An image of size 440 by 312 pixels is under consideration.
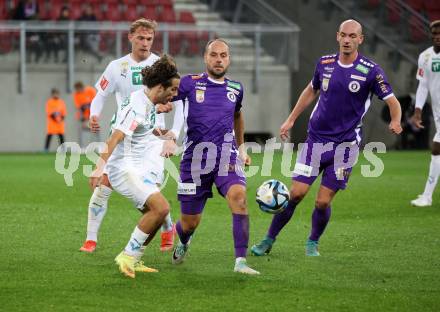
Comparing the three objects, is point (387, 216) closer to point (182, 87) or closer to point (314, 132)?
point (314, 132)

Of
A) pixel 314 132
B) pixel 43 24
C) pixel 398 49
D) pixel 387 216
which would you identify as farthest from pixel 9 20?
pixel 314 132

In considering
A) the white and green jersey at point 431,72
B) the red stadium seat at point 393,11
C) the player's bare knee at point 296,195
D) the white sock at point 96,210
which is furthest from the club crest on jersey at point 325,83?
the red stadium seat at point 393,11

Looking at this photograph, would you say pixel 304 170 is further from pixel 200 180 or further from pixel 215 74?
pixel 215 74

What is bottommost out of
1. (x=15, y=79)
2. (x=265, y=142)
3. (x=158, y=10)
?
(x=265, y=142)

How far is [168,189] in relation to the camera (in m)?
16.7

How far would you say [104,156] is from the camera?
783 centimetres

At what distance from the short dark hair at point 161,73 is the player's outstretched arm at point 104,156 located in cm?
56

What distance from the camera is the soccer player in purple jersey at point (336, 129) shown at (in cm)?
952

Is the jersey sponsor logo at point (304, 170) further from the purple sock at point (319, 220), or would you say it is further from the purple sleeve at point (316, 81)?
the purple sleeve at point (316, 81)

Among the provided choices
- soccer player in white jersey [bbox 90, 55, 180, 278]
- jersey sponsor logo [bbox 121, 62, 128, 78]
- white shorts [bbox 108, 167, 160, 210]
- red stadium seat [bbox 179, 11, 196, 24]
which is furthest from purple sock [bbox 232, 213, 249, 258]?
red stadium seat [bbox 179, 11, 196, 24]

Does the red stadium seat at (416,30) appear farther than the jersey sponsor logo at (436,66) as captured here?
Yes

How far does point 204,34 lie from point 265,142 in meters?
3.72

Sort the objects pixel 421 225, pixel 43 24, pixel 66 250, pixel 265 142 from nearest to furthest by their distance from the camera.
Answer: pixel 66 250 → pixel 421 225 → pixel 43 24 → pixel 265 142

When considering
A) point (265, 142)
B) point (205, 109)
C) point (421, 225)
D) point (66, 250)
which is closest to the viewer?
point (205, 109)
